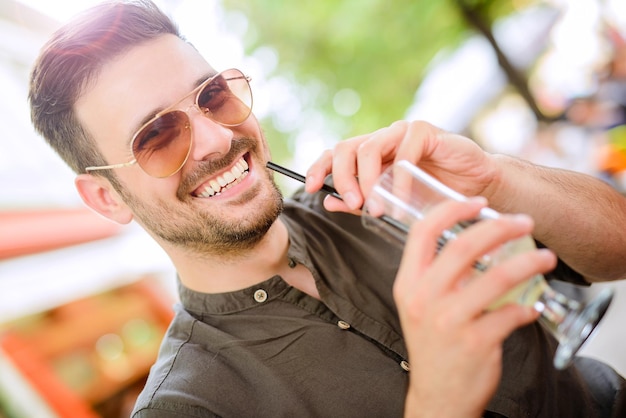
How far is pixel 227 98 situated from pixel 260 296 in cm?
67

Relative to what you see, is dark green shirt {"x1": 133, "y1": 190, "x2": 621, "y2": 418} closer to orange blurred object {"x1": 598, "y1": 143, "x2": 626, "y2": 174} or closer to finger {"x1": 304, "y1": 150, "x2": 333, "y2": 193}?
finger {"x1": 304, "y1": 150, "x2": 333, "y2": 193}

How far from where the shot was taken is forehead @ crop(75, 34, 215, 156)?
57.0 inches

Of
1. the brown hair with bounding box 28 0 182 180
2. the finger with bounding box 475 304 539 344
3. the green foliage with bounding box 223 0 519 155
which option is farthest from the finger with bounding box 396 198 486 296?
the green foliage with bounding box 223 0 519 155

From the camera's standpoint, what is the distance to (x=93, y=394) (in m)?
3.03

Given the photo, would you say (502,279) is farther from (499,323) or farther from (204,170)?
(204,170)

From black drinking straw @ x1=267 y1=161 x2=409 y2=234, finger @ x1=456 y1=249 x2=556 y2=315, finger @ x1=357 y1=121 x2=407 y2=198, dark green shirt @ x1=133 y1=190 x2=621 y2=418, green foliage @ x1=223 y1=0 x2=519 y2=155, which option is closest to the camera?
finger @ x1=456 y1=249 x2=556 y2=315

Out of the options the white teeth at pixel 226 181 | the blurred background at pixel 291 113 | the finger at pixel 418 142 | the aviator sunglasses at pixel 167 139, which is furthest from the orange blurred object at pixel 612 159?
the aviator sunglasses at pixel 167 139

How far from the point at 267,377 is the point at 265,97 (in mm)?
3688

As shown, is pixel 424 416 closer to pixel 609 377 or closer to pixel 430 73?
pixel 609 377

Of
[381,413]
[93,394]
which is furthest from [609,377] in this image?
[93,394]

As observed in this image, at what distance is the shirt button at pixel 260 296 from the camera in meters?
1.56

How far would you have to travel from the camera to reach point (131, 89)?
1450 mm

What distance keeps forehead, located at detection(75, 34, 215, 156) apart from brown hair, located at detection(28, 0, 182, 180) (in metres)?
0.03

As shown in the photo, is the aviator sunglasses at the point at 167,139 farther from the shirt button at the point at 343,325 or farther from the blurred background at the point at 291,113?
the blurred background at the point at 291,113
